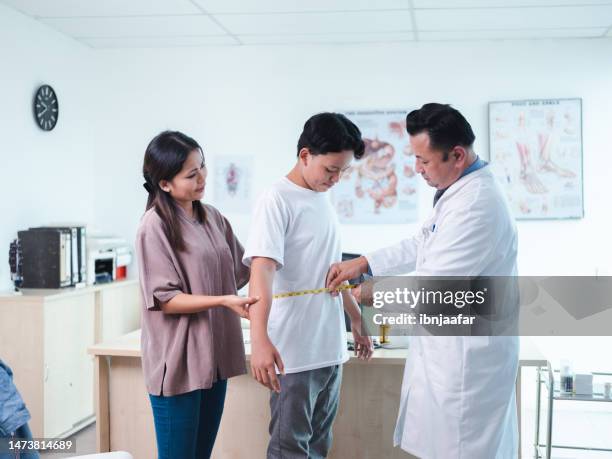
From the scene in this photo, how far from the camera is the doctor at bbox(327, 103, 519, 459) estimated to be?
1.83 meters

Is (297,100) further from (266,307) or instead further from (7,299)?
(266,307)

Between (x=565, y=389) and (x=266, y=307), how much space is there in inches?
83.9

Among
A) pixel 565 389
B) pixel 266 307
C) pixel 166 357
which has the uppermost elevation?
pixel 266 307

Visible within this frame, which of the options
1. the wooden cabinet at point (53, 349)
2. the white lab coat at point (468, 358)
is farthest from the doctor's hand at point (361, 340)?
the wooden cabinet at point (53, 349)

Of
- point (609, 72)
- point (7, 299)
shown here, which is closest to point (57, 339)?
point (7, 299)

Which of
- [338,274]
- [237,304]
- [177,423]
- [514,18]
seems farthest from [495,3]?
[177,423]

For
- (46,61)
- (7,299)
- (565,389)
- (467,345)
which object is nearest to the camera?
(467,345)

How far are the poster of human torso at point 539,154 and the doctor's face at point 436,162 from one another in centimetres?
274

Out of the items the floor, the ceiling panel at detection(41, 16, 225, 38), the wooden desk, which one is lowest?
the floor

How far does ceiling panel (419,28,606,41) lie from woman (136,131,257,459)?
2.82m

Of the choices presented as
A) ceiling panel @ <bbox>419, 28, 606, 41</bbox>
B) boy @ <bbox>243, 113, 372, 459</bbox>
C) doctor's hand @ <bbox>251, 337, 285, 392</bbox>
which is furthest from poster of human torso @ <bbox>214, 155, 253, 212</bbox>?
doctor's hand @ <bbox>251, 337, 285, 392</bbox>

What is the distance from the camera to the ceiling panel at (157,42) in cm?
460

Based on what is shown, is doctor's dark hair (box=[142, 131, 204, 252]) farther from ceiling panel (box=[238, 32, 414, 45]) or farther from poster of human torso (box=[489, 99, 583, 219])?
poster of human torso (box=[489, 99, 583, 219])

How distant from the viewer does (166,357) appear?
196 centimetres
